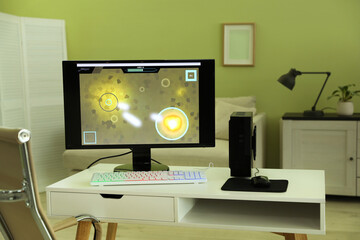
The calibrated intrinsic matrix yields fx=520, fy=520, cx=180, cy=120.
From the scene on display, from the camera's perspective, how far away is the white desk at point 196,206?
177cm

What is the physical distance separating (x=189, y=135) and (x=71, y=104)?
51 cm

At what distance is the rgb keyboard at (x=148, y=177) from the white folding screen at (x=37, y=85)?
2372 millimetres

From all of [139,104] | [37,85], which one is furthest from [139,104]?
[37,85]

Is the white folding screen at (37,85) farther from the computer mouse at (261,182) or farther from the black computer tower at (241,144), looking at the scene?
the computer mouse at (261,182)

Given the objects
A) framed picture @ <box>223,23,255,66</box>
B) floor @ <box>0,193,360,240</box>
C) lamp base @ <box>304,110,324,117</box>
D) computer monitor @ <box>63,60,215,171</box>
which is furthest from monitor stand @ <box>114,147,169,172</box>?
framed picture @ <box>223,23,255,66</box>

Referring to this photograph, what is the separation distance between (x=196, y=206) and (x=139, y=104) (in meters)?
0.50

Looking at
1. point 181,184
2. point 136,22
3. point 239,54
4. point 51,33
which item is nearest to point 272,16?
point 239,54

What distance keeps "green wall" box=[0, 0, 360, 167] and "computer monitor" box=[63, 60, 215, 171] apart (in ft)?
7.96

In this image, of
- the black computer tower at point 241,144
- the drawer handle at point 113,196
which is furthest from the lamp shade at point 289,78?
the drawer handle at point 113,196

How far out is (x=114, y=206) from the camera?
6.18 ft

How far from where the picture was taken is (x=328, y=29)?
435 cm

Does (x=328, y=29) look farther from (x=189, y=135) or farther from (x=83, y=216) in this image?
(x=83, y=216)

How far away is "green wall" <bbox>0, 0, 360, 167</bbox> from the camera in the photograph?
→ 4348 millimetres

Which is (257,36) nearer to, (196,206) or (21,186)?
(196,206)
